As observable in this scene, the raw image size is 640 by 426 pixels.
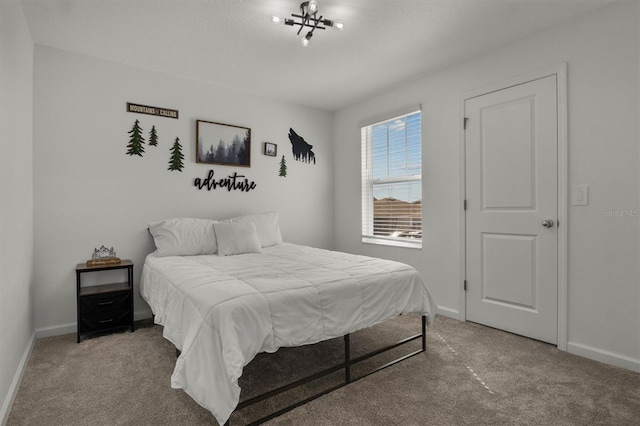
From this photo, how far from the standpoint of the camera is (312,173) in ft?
15.1

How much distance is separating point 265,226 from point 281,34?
1.95 meters

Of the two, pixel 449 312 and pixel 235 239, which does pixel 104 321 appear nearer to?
pixel 235 239

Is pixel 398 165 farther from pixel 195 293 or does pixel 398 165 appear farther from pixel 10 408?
pixel 10 408

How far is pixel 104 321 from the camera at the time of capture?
113 inches

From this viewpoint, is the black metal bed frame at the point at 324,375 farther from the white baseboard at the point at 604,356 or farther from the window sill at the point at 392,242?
the window sill at the point at 392,242

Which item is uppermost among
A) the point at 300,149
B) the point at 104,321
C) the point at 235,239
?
the point at 300,149

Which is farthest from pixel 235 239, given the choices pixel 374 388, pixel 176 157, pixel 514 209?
pixel 514 209

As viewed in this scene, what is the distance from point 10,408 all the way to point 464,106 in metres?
3.92

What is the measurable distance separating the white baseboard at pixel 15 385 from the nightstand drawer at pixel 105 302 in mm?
406

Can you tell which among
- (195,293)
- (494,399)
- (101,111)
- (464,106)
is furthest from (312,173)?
(494,399)

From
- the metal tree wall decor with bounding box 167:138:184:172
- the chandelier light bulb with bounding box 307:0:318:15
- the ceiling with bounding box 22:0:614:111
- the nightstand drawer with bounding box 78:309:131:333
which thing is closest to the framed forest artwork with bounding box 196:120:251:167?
the metal tree wall decor with bounding box 167:138:184:172

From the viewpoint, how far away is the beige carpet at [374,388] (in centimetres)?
173

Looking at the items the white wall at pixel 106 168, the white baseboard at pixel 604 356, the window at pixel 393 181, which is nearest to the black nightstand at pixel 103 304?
the white wall at pixel 106 168

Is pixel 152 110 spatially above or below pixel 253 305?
above
